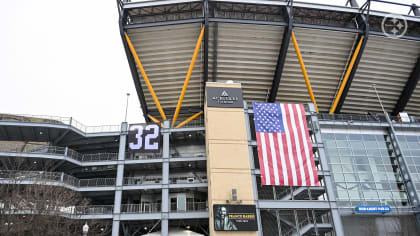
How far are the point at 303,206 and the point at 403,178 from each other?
1148 centimetres

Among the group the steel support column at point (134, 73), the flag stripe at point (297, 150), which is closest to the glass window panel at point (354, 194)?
the flag stripe at point (297, 150)

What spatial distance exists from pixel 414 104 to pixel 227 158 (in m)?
29.8

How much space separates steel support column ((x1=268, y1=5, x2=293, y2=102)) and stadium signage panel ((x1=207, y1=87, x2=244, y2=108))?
319 inches

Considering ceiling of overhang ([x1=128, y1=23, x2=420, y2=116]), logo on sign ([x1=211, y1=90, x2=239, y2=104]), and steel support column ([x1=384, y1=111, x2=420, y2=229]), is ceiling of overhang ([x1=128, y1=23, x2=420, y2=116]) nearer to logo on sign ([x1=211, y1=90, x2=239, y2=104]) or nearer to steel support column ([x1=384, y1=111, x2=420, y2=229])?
logo on sign ([x1=211, y1=90, x2=239, y2=104])

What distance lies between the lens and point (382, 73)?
37438mm

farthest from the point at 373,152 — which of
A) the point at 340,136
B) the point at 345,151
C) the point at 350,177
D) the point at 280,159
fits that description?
the point at 280,159

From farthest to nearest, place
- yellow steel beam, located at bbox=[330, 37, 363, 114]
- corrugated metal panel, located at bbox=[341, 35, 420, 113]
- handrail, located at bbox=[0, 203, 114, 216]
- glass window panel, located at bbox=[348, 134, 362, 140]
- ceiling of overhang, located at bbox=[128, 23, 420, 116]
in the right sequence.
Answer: corrugated metal panel, located at bbox=[341, 35, 420, 113], ceiling of overhang, located at bbox=[128, 23, 420, 116], yellow steel beam, located at bbox=[330, 37, 363, 114], glass window panel, located at bbox=[348, 134, 362, 140], handrail, located at bbox=[0, 203, 114, 216]

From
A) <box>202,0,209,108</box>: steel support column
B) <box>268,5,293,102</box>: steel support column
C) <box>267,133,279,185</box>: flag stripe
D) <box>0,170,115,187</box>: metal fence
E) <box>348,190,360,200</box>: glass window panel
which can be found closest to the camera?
<box>267,133,279,185</box>: flag stripe

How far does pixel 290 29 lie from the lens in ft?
106

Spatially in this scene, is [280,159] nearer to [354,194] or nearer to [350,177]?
[350,177]

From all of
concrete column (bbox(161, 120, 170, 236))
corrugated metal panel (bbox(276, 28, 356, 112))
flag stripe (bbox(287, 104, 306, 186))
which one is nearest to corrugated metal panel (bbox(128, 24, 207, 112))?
concrete column (bbox(161, 120, 170, 236))

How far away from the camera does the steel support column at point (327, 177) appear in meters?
25.1

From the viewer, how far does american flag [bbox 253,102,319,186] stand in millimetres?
26203

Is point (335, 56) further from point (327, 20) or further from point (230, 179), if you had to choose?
point (230, 179)
